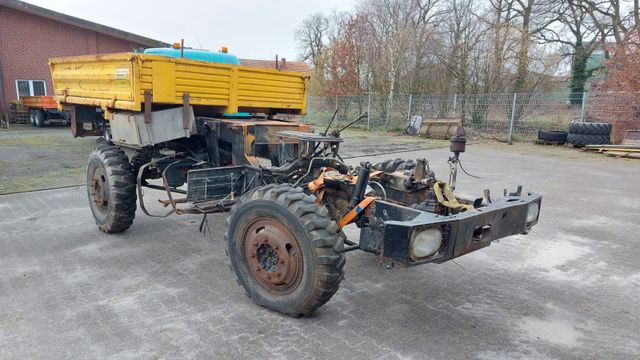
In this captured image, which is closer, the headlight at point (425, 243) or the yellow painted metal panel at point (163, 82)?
the headlight at point (425, 243)

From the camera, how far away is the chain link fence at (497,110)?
1684cm

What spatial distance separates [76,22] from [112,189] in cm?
2156

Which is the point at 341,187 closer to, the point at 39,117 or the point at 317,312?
the point at 317,312

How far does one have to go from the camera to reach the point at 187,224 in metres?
5.79

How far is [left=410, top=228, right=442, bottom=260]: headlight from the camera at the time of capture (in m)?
2.78

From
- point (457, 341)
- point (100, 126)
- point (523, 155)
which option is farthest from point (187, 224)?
point (523, 155)

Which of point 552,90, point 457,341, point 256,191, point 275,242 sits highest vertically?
point 552,90

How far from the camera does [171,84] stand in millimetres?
4531

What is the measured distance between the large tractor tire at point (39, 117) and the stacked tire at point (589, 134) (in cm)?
2142

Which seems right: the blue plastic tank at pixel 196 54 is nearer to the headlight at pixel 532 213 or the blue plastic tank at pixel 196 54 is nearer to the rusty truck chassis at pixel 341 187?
the rusty truck chassis at pixel 341 187

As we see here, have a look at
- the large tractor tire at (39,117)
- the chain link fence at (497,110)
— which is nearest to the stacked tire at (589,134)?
the chain link fence at (497,110)

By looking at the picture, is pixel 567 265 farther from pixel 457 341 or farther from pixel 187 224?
pixel 187 224

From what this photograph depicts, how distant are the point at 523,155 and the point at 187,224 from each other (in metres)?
11.7

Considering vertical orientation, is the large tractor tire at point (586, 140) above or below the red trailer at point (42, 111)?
below
